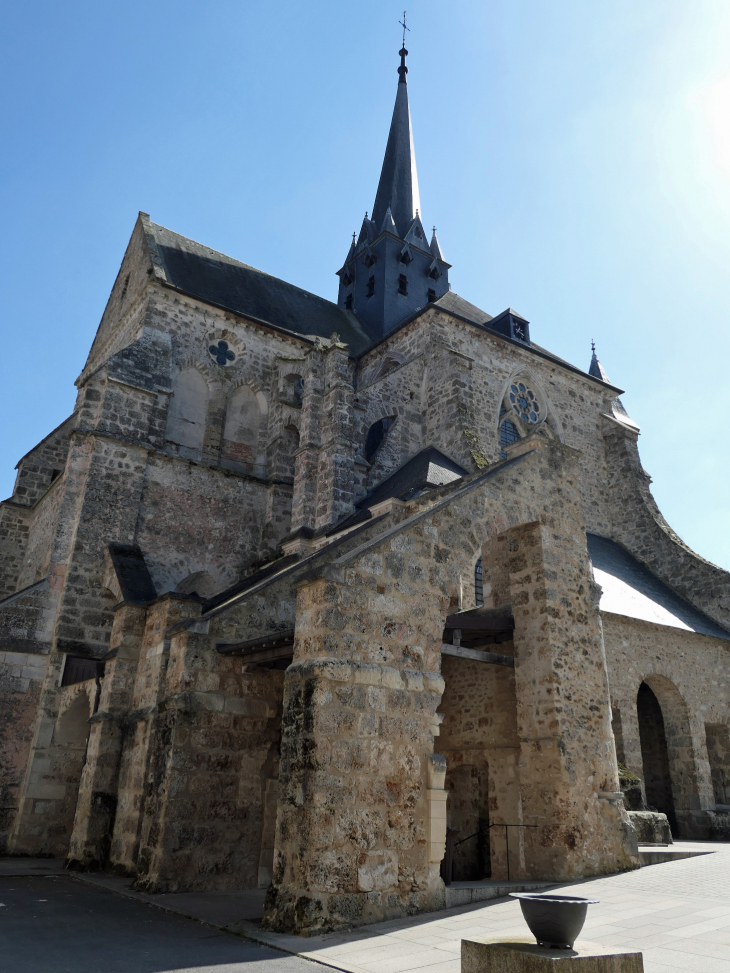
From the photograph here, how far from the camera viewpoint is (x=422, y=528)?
730 cm

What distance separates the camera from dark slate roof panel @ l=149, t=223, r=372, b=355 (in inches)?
701

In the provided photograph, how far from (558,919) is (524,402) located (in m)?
16.5

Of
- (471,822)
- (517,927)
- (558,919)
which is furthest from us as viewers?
(471,822)

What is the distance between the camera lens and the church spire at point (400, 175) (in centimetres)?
2667

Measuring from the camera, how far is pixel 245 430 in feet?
57.0

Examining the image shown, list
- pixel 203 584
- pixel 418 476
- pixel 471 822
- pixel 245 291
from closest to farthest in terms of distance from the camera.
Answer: pixel 471 822 < pixel 418 476 < pixel 203 584 < pixel 245 291

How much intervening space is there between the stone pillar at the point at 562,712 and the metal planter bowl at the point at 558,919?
4426 mm

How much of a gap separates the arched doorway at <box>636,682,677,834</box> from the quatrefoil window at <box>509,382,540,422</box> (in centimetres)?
745

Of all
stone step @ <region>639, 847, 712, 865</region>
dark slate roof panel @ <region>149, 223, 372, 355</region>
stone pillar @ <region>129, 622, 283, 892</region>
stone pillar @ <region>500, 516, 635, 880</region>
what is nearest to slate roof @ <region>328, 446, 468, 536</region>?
stone pillar @ <region>500, 516, 635, 880</region>

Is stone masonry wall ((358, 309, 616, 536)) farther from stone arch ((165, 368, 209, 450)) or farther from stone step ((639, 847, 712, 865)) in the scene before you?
stone step ((639, 847, 712, 865))

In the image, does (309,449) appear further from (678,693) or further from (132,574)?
(678,693)

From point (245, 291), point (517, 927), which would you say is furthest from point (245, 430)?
point (517, 927)

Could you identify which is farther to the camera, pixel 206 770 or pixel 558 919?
pixel 206 770

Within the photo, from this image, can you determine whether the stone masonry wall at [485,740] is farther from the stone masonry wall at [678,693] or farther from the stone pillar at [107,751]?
the stone pillar at [107,751]
